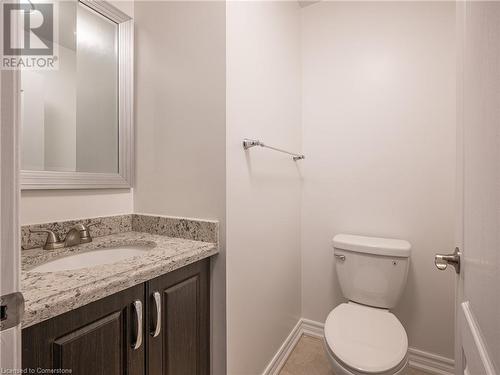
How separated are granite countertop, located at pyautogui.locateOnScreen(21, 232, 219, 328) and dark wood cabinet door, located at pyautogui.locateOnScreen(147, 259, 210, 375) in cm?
6

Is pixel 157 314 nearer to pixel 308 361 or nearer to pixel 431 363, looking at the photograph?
pixel 308 361

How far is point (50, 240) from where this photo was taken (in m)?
0.99

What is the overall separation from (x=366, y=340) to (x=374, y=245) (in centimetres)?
51

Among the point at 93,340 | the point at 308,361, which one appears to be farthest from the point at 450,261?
the point at 308,361

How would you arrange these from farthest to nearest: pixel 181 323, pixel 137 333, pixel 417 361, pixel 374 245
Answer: pixel 417 361
pixel 374 245
pixel 181 323
pixel 137 333

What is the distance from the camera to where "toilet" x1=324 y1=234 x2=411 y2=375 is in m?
1.04

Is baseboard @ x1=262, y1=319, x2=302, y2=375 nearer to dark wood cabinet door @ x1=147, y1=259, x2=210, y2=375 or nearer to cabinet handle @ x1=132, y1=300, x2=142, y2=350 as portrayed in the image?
dark wood cabinet door @ x1=147, y1=259, x2=210, y2=375

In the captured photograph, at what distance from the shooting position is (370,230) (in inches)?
65.9

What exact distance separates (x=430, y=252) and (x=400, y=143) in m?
0.69

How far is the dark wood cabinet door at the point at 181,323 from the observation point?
33.2 inches

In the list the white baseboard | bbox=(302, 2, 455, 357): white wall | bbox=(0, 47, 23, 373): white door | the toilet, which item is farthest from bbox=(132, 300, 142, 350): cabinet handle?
bbox=(302, 2, 455, 357): white wall

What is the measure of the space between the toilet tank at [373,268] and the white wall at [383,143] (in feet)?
0.70

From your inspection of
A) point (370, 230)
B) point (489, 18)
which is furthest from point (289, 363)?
point (489, 18)

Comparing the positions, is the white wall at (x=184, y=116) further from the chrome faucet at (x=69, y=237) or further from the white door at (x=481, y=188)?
the white door at (x=481, y=188)
